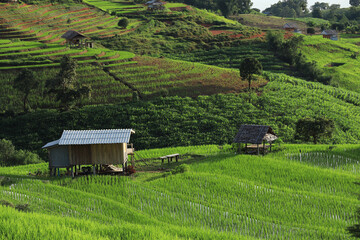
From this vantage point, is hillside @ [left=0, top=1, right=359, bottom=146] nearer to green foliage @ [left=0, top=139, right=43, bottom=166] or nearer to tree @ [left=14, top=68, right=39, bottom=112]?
tree @ [left=14, top=68, right=39, bottom=112]

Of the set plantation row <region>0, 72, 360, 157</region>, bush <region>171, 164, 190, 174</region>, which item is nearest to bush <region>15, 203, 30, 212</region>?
bush <region>171, 164, 190, 174</region>

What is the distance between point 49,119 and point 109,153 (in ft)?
69.6

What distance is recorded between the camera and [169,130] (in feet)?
167

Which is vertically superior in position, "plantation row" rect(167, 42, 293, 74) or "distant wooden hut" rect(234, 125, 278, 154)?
"plantation row" rect(167, 42, 293, 74)

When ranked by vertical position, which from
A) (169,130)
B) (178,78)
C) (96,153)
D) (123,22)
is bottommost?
(169,130)

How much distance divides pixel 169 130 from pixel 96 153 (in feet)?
57.1

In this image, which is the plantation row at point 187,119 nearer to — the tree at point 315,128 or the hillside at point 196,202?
the tree at point 315,128

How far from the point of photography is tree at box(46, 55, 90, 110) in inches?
2072

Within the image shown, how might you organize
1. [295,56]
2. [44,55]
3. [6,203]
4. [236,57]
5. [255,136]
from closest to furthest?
[6,203]
[255,136]
[44,55]
[295,56]
[236,57]

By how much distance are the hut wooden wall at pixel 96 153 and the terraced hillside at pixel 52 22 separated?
49203 millimetres

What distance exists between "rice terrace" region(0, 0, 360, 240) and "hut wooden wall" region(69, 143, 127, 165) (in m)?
0.08

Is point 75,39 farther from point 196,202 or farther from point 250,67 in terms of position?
point 196,202

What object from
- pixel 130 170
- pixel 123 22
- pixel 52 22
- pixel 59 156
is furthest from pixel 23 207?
pixel 123 22

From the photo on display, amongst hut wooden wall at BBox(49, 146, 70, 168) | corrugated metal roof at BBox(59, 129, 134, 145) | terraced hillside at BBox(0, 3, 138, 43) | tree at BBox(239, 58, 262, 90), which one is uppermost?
terraced hillside at BBox(0, 3, 138, 43)
